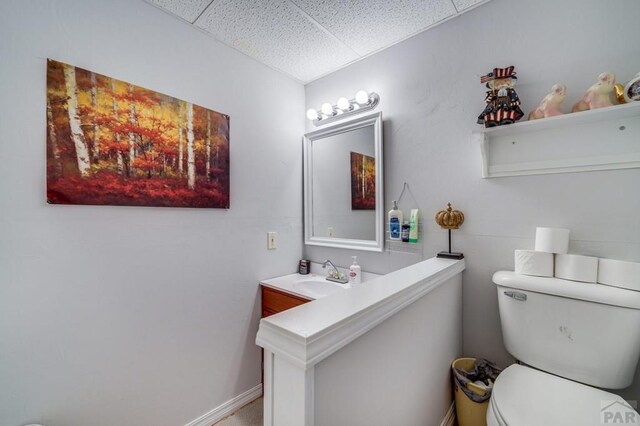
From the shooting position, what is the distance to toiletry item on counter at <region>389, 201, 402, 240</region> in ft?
5.32

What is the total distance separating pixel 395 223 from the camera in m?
1.63

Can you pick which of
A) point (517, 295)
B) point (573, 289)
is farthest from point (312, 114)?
point (573, 289)

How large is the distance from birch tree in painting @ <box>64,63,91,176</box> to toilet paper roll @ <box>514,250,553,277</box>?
1.93 metres

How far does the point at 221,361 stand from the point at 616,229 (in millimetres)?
2048

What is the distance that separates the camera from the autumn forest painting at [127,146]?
3.57 ft

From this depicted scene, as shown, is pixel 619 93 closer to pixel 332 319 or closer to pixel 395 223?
pixel 395 223

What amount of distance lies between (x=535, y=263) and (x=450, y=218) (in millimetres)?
404

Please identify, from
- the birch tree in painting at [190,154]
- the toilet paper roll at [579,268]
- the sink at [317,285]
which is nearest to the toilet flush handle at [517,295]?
the toilet paper roll at [579,268]

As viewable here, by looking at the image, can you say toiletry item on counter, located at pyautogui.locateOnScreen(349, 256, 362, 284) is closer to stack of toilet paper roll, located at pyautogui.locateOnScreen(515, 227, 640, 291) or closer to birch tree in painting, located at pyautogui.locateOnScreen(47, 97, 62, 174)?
stack of toilet paper roll, located at pyautogui.locateOnScreen(515, 227, 640, 291)

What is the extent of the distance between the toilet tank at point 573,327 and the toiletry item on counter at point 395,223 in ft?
1.89

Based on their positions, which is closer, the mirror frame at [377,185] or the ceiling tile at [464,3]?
the ceiling tile at [464,3]

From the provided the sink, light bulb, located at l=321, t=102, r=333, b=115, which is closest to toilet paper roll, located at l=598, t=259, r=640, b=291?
the sink

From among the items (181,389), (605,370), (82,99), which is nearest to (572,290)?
(605,370)

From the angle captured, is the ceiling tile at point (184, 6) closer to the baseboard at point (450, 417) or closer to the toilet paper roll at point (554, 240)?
the toilet paper roll at point (554, 240)
